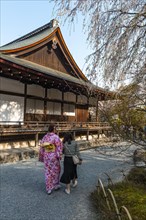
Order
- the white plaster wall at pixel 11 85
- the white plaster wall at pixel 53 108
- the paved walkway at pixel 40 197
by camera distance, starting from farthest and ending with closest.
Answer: the white plaster wall at pixel 53 108, the white plaster wall at pixel 11 85, the paved walkway at pixel 40 197

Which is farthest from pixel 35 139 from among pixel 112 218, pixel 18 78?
pixel 112 218

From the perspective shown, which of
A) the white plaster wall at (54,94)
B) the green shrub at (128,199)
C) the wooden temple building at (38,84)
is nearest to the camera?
the green shrub at (128,199)

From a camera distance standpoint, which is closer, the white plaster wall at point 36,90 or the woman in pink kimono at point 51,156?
the woman in pink kimono at point 51,156

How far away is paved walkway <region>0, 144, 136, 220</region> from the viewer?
421 cm

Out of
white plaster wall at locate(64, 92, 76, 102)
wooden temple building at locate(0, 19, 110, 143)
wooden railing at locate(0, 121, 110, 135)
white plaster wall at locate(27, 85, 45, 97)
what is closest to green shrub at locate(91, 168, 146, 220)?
wooden railing at locate(0, 121, 110, 135)

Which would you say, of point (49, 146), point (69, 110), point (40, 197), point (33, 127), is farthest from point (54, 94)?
point (40, 197)

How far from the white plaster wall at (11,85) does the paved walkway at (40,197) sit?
14.1ft

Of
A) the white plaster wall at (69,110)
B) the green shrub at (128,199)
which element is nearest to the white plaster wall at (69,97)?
the white plaster wall at (69,110)

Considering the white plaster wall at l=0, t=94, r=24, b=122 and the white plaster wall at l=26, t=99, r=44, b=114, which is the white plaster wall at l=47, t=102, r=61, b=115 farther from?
the white plaster wall at l=0, t=94, r=24, b=122

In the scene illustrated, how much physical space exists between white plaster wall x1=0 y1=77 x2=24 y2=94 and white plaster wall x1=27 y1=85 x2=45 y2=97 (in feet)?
1.72

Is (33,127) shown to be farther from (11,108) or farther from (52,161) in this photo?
(52,161)

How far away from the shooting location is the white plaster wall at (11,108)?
10875 millimetres

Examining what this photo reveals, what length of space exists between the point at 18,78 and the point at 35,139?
2.94 m

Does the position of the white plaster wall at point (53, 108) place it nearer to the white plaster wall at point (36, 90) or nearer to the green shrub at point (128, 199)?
the white plaster wall at point (36, 90)
